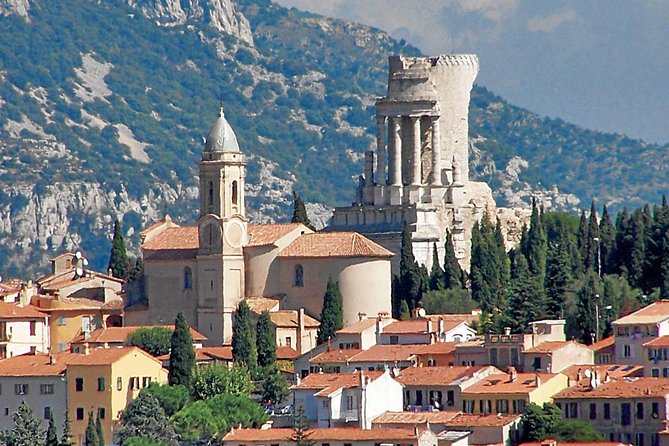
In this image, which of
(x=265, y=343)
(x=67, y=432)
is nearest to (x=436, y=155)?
(x=265, y=343)

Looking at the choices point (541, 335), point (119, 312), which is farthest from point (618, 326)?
point (119, 312)

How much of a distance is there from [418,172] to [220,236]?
18.9m

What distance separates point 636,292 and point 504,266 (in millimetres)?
13278

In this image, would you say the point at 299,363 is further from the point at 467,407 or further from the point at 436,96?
the point at 436,96

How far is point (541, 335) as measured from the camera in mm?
109312

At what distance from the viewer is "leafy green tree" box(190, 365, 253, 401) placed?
110875 millimetres

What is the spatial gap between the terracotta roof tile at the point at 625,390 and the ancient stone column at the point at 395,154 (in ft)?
128

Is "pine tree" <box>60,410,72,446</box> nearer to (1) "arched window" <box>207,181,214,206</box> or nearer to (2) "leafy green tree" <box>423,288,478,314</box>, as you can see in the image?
(1) "arched window" <box>207,181,214,206</box>

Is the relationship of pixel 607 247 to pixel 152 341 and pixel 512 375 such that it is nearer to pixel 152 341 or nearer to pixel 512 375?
pixel 152 341

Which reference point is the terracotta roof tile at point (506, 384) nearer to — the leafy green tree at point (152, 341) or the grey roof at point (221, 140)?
the leafy green tree at point (152, 341)

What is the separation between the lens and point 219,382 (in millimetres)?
111000

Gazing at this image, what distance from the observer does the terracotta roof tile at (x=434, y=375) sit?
4141 inches

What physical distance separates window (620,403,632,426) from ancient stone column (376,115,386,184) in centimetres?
4338

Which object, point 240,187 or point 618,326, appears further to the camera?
point 240,187
